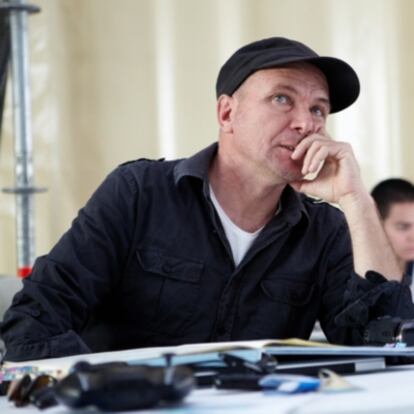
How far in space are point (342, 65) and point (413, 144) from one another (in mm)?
1686

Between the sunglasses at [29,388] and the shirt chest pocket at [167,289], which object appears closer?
the sunglasses at [29,388]

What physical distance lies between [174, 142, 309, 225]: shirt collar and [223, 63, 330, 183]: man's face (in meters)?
0.07

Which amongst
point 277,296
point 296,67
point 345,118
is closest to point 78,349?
point 277,296

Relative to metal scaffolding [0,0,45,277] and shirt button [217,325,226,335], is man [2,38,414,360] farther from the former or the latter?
metal scaffolding [0,0,45,277]

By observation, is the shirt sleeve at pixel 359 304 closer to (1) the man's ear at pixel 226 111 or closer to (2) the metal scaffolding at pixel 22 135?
(1) the man's ear at pixel 226 111

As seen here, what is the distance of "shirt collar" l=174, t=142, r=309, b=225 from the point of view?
1.86 metres

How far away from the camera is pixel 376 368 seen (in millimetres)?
1222

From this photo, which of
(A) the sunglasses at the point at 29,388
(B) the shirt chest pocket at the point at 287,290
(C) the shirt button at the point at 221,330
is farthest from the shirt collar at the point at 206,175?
(A) the sunglasses at the point at 29,388

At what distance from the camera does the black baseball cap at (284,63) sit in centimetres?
182

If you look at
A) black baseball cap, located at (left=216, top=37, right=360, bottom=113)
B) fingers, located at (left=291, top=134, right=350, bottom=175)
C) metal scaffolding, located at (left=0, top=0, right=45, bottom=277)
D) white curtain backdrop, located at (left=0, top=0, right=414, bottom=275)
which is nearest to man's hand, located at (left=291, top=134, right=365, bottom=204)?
fingers, located at (left=291, top=134, right=350, bottom=175)

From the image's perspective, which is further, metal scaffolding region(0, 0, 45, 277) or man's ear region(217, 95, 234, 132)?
metal scaffolding region(0, 0, 45, 277)

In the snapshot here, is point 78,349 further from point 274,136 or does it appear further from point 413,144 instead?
point 413,144

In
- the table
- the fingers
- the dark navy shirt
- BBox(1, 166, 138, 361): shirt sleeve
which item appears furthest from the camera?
the fingers

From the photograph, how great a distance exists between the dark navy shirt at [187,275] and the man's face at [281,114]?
0.10 m
